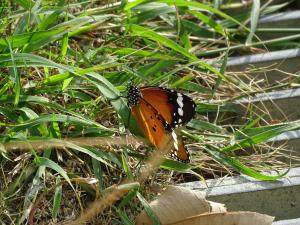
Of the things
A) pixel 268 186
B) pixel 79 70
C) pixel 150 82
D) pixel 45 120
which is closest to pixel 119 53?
pixel 150 82

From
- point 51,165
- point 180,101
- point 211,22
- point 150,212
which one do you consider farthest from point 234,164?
point 211,22

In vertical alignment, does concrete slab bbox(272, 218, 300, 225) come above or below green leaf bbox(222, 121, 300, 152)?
below

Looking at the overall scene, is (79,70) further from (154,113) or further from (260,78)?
(260,78)

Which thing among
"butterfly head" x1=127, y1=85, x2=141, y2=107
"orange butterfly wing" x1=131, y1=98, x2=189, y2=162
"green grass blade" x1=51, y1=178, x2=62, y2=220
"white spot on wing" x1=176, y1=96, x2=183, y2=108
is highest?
"butterfly head" x1=127, y1=85, x2=141, y2=107

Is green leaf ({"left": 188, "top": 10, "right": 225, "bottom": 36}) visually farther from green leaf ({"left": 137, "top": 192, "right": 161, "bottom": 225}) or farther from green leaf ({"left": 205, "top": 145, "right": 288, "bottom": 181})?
green leaf ({"left": 137, "top": 192, "right": 161, "bottom": 225})

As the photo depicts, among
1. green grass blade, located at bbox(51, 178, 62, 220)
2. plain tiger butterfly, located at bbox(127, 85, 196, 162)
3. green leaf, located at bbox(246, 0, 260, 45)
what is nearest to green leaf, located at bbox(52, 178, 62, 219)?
green grass blade, located at bbox(51, 178, 62, 220)

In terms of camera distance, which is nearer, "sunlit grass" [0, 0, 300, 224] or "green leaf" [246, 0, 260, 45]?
"sunlit grass" [0, 0, 300, 224]

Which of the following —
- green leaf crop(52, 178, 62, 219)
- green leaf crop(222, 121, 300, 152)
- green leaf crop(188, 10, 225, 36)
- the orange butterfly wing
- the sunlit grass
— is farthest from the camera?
green leaf crop(188, 10, 225, 36)

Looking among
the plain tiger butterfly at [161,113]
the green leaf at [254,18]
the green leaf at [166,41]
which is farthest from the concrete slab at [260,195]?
the green leaf at [254,18]
